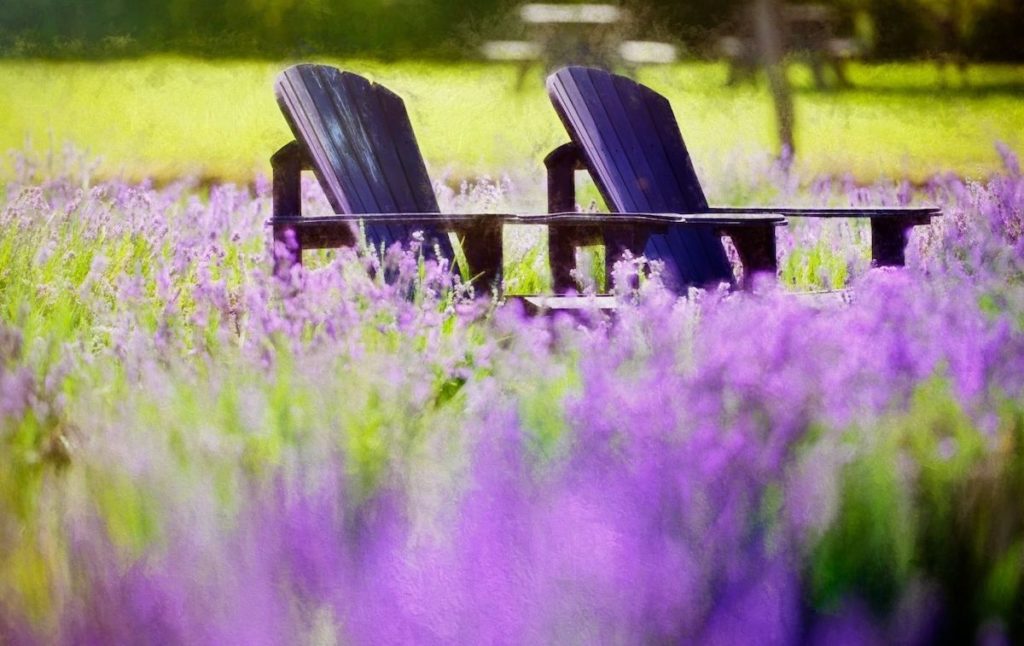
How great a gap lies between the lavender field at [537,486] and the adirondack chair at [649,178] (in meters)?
1.20

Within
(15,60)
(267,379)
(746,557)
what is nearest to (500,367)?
(267,379)

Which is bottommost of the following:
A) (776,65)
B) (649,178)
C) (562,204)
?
(562,204)

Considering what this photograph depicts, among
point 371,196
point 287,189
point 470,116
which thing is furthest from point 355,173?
point 470,116

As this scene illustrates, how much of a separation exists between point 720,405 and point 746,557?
0.86ft

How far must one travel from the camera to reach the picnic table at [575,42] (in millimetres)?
2701

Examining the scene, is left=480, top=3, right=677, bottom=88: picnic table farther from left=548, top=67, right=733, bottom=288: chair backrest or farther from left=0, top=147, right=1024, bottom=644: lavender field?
left=0, top=147, right=1024, bottom=644: lavender field

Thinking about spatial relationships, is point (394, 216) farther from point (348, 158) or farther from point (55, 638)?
point (55, 638)

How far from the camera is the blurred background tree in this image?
101 inches

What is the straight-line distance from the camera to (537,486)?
5.34 ft

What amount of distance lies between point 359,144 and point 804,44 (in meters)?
1.39

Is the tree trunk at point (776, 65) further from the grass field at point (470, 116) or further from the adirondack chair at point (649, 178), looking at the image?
the adirondack chair at point (649, 178)

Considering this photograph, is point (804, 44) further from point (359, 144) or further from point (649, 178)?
point (359, 144)

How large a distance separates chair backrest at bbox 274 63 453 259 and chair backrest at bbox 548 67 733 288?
54 cm

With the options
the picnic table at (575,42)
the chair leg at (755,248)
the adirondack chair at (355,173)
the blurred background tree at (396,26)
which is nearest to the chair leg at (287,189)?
the adirondack chair at (355,173)
